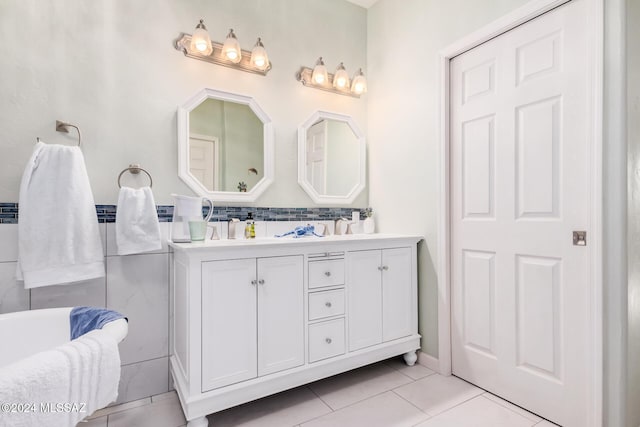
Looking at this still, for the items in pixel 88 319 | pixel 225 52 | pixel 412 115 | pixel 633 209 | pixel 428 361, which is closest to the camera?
pixel 88 319

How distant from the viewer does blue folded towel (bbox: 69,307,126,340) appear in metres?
1.28


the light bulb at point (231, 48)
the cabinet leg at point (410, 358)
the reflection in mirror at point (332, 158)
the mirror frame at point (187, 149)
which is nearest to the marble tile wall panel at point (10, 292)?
the mirror frame at point (187, 149)

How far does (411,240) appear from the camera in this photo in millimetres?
2271

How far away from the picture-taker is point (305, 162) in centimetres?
246

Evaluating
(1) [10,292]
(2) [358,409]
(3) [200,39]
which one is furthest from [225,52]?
(2) [358,409]

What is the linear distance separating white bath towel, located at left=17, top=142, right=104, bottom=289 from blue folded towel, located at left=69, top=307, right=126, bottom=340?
29 centimetres

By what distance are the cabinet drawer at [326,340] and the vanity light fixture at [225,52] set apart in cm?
175

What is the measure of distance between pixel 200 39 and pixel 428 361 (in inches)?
102

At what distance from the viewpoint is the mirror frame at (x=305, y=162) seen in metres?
2.44

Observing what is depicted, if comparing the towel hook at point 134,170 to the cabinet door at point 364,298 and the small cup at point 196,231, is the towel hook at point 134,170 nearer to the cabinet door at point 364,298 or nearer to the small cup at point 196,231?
the small cup at point 196,231

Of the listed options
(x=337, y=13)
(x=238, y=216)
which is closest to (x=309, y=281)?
A: (x=238, y=216)

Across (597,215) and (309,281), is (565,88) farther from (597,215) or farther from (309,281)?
(309,281)

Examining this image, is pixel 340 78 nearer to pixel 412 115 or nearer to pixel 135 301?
pixel 412 115

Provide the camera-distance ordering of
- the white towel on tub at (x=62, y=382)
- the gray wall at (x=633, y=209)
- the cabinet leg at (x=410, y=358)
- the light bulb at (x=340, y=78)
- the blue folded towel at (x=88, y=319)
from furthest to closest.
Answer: the light bulb at (x=340, y=78) → the cabinet leg at (x=410, y=358) → the gray wall at (x=633, y=209) → the blue folded towel at (x=88, y=319) → the white towel on tub at (x=62, y=382)
